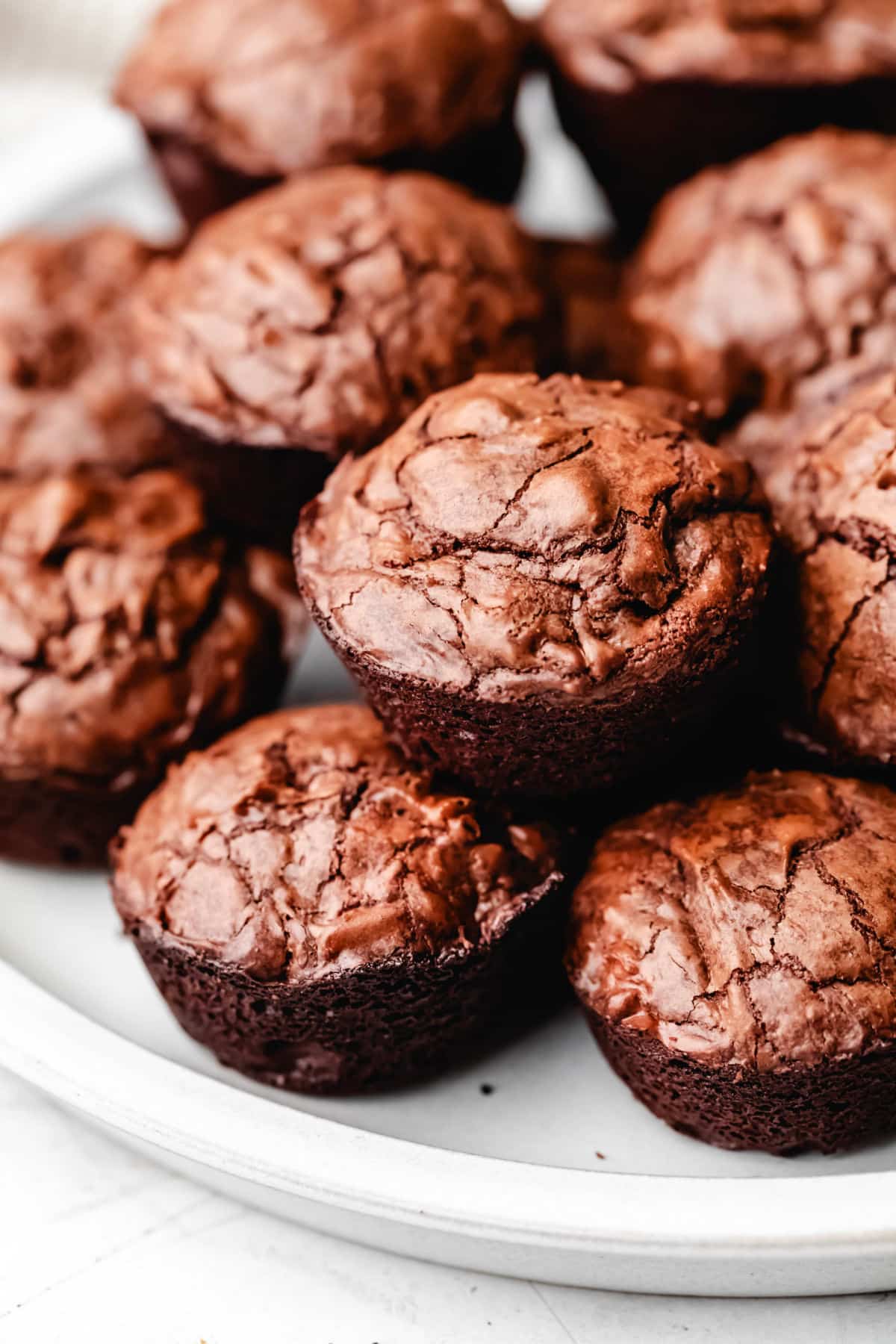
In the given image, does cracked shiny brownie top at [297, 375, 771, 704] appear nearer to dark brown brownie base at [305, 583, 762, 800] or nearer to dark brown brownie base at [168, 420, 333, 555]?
dark brown brownie base at [305, 583, 762, 800]

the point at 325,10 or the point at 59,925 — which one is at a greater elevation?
the point at 325,10

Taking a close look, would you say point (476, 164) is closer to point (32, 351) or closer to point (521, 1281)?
point (32, 351)

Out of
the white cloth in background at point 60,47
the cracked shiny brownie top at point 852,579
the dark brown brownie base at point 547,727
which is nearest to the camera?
the dark brown brownie base at point 547,727

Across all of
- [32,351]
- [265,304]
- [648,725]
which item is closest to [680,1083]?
[648,725]

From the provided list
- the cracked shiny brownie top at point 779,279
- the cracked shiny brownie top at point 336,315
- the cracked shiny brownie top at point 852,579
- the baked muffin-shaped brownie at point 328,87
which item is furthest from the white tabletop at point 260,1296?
the baked muffin-shaped brownie at point 328,87

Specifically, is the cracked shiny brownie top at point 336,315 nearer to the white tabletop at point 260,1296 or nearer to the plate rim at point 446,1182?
the plate rim at point 446,1182
